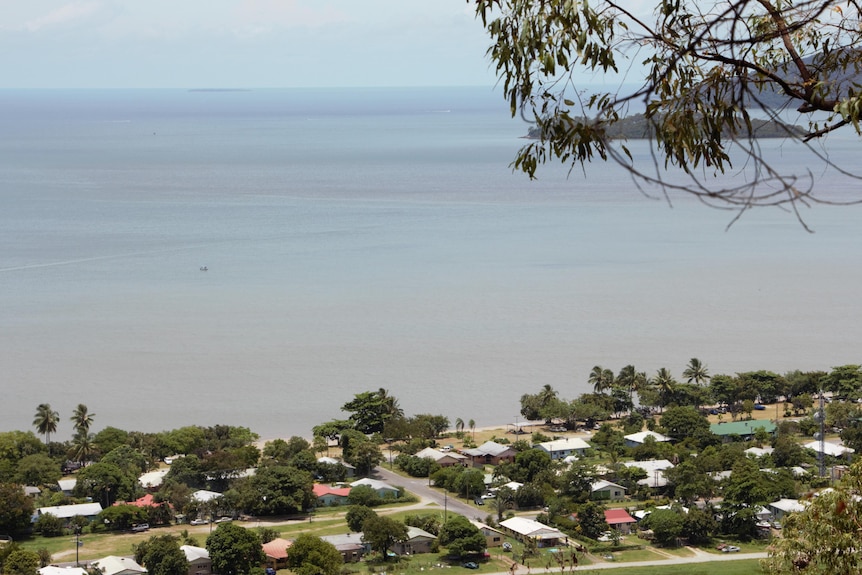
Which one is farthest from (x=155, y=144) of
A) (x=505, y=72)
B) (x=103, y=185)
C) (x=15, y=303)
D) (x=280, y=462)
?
(x=505, y=72)

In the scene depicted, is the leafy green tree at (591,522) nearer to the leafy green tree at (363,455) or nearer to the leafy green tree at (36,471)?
the leafy green tree at (363,455)

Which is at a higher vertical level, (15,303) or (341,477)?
(15,303)

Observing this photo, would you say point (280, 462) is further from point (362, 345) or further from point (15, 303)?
point (15, 303)

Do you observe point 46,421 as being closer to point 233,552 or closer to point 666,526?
point 233,552

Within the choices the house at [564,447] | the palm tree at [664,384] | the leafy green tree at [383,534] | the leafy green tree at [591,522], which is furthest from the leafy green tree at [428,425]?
the leafy green tree at [383,534]

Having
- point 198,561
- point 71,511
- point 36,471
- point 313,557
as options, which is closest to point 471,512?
point 313,557
